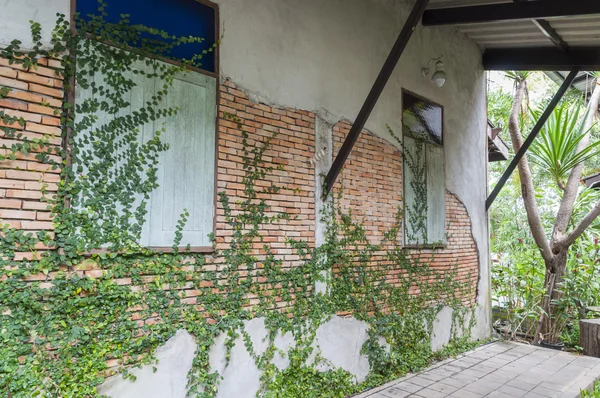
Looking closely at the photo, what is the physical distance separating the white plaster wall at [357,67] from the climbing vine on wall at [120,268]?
56 cm

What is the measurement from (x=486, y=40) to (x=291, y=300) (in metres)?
5.77

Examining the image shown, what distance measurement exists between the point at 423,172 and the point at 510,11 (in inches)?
87.7

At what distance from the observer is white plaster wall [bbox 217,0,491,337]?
3938 millimetres

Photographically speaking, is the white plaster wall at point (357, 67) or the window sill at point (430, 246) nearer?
the white plaster wall at point (357, 67)

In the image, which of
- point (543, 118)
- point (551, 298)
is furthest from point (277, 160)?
point (551, 298)

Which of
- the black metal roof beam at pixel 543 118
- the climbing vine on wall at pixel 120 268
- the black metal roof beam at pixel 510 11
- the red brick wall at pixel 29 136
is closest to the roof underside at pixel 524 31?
the black metal roof beam at pixel 510 11

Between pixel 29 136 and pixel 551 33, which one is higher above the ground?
pixel 551 33

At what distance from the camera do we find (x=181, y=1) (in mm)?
3441

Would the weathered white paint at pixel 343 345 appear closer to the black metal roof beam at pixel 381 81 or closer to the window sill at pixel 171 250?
the window sill at pixel 171 250

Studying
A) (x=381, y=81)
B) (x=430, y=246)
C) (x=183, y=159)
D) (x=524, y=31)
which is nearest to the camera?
(x=183, y=159)

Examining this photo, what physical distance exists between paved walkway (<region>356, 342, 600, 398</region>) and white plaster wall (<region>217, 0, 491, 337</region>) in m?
1.06

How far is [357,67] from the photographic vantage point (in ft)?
16.6

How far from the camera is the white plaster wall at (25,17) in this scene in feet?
8.36

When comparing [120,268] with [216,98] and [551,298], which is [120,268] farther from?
[551,298]
